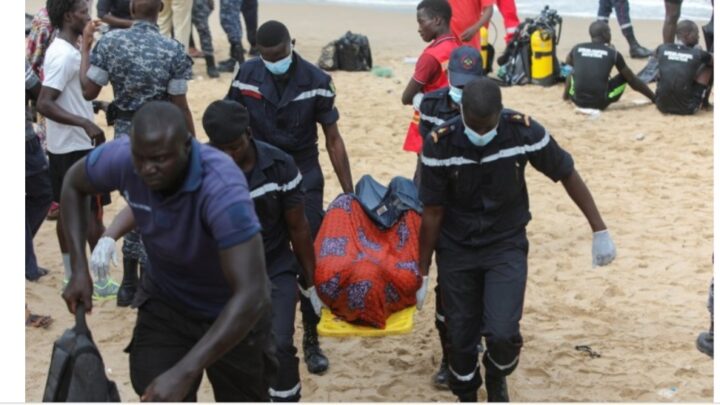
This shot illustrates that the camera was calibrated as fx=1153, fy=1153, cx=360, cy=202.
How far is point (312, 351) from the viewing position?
6266 mm

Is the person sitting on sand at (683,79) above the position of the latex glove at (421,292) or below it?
above

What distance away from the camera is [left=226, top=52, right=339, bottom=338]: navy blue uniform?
20.2 ft

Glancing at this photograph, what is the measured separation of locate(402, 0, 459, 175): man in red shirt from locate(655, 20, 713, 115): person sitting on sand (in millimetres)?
5001

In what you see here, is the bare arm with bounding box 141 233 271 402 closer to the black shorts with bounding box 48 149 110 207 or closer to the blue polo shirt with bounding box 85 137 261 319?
the blue polo shirt with bounding box 85 137 261 319

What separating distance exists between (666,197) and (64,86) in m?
4.89

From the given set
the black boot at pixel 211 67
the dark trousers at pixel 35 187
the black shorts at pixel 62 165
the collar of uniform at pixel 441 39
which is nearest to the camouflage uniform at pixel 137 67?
the black shorts at pixel 62 165

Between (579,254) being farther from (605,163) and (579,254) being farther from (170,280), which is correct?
(170,280)

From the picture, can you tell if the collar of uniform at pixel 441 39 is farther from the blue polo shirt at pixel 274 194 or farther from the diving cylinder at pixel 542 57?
the diving cylinder at pixel 542 57

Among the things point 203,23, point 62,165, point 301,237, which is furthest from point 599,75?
point 301,237

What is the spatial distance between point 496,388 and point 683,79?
22.9 ft

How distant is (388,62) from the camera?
14.9 meters

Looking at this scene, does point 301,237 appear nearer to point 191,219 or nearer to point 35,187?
point 191,219

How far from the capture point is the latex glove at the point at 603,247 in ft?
18.1

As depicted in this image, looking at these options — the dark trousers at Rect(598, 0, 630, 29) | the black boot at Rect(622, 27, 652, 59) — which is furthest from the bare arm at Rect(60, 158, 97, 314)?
the dark trousers at Rect(598, 0, 630, 29)
